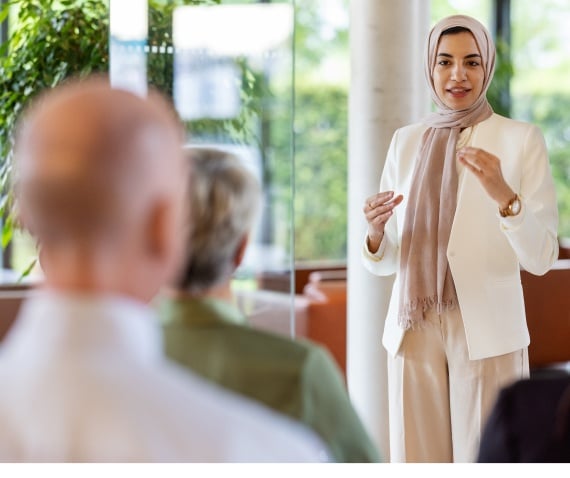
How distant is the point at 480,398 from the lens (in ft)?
9.50

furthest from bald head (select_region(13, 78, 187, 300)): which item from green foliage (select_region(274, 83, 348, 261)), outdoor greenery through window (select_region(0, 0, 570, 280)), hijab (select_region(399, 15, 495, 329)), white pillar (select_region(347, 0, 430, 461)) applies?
green foliage (select_region(274, 83, 348, 261))

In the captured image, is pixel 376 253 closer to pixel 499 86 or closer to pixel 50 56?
pixel 50 56

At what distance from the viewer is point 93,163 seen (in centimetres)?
115

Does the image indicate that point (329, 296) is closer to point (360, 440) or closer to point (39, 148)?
point (360, 440)

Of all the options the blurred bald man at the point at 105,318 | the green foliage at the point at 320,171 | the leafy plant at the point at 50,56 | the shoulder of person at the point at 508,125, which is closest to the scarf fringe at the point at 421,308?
the shoulder of person at the point at 508,125

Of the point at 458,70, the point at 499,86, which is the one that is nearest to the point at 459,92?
the point at 458,70

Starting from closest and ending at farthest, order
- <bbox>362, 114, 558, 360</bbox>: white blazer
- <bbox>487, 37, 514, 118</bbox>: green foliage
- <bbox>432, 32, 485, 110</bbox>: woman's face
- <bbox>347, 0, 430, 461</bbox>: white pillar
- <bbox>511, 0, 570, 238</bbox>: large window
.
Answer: <bbox>362, 114, 558, 360</bbox>: white blazer → <bbox>432, 32, 485, 110</bbox>: woman's face → <bbox>347, 0, 430, 461</bbox>: white pillar → <bbox>487, 37, 514, 118</bbox>: green foliage → <bbox>511, 0, 570, 238</bbox>: large window

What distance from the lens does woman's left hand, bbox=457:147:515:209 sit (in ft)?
8.67

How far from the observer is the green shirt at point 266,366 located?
5.26 feet

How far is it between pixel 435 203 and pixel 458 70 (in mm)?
341

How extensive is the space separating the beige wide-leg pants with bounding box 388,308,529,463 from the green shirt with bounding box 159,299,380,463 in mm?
1282

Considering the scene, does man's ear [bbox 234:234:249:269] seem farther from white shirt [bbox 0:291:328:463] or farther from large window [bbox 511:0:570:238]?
large window [bbox 511:0:570:238]
